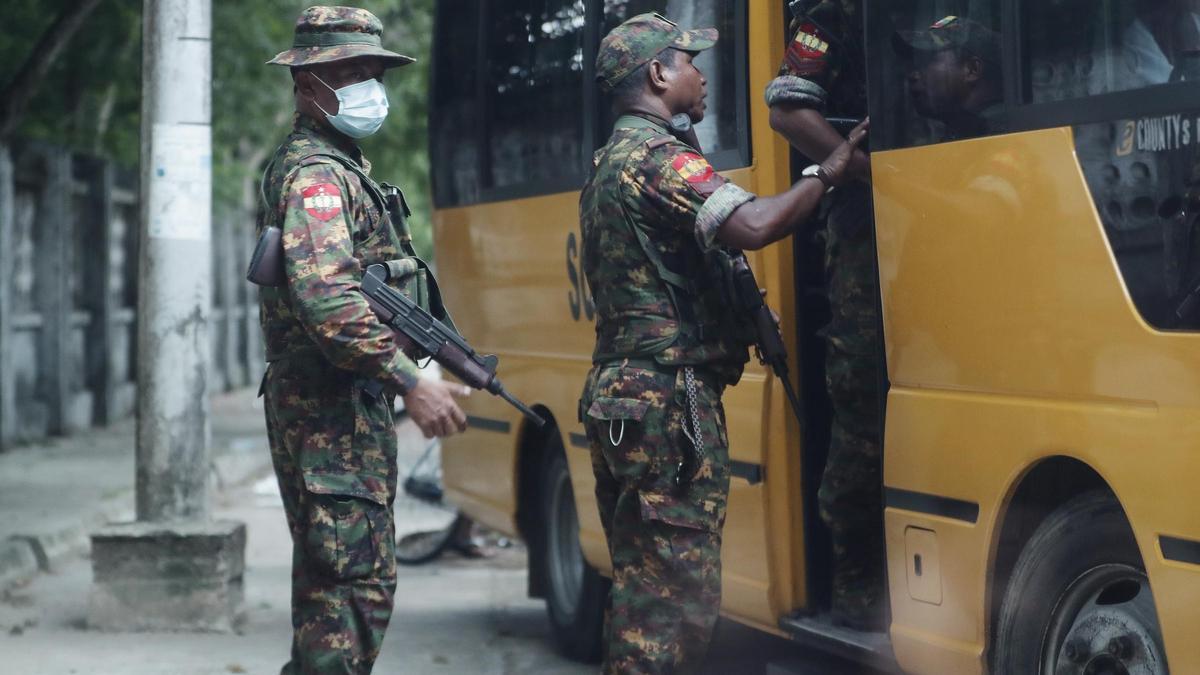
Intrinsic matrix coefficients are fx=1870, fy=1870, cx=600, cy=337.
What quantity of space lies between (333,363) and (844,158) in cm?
139

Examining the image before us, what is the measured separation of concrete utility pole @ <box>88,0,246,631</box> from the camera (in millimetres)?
7805

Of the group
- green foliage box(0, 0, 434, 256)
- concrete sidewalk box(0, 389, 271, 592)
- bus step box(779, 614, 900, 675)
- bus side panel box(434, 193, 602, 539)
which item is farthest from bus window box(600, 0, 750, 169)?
green foliage box(0, 0, 434, 256)

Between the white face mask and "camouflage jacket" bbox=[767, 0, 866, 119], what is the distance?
3.45 ft

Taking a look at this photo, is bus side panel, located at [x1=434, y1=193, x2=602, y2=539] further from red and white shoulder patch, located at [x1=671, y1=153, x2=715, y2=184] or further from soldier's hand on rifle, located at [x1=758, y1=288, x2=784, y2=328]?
red and white shoulder patch, located at [x1=671, y1=153, x2=715, y2=184]

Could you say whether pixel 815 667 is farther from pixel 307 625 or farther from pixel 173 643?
pixel 173 643

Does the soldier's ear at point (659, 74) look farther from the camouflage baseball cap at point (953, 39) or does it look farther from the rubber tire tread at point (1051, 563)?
the rubber tire tread at point (1051, 563)

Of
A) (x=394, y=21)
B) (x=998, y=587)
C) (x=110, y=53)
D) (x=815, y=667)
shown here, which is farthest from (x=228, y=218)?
(x=998, y=587)

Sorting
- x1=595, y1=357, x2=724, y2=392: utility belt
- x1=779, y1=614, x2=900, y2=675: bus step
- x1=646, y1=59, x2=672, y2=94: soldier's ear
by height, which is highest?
x1=646, y1=59, x2=672, y2=94: soldier's ear

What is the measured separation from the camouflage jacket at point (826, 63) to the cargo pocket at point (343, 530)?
152 cm

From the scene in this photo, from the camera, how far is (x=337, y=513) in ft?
15.6

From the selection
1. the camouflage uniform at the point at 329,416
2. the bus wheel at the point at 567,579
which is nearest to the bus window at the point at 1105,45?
the camouflage uniform at the point at 329,416

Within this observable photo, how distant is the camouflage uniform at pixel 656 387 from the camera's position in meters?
4.78

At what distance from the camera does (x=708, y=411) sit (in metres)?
4.82

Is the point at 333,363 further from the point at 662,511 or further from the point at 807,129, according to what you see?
the point at 807,129
